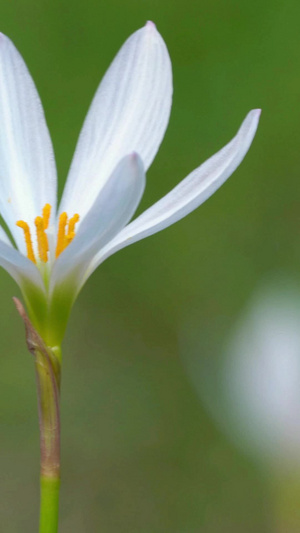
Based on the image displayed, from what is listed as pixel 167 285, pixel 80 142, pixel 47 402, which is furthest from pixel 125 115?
pixel 167 285

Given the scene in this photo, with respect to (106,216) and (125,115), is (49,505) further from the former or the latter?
(125,115)

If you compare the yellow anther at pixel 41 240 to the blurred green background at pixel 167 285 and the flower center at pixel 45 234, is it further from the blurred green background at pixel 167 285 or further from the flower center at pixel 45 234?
the blurred green background at pixel 167 285

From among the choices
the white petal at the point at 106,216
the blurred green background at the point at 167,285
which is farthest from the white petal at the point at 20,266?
the blurred green background at the point at 167,285

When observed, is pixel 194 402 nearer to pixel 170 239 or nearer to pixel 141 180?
pixel 170 239

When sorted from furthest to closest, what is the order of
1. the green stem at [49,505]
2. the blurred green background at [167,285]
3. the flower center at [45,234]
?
the blurred green background at [167,285] → the flower center at [45,234] → the green stem at [49,505]

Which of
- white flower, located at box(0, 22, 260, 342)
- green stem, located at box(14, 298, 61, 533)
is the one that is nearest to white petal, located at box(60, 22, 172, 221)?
white flower, located at box(0, 22, 260, 342)

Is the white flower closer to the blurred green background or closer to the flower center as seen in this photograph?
the flower center
